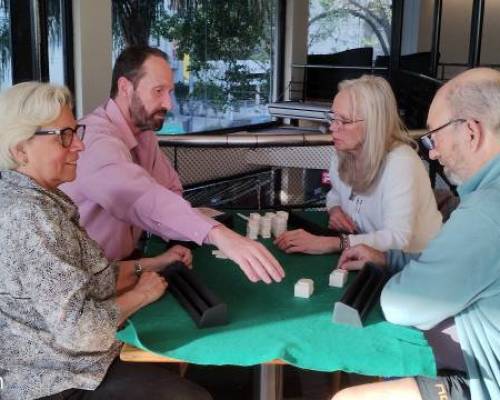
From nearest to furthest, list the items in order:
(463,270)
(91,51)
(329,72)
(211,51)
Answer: (463,270)
(91,51)
(211,51)
(329,72)

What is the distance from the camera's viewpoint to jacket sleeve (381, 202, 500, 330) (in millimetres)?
1406

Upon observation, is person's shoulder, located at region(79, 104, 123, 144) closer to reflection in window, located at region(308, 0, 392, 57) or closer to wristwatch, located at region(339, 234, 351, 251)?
wristwatch, located at region(339, 234, 351, 251)

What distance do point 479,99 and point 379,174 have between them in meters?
1.03

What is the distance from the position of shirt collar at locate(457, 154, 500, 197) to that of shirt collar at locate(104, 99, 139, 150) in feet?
4.53

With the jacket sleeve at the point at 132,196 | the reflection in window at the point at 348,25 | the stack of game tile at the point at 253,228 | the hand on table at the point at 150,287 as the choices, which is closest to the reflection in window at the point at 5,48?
the jacket sleeve at the point at 132,196

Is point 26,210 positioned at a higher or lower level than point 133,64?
lower

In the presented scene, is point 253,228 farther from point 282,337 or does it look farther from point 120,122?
point 282,337

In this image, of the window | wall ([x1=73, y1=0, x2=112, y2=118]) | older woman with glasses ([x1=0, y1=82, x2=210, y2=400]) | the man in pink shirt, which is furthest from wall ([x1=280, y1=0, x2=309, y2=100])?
older woman with glasses ([x1=0, y1=82, x2=210, y2=400])

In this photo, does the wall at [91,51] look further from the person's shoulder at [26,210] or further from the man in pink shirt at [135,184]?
the person's shoulder at [26,210]

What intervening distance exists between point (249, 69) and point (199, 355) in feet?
16.2

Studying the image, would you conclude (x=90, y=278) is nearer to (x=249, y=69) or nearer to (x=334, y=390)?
(x=334, y=390)

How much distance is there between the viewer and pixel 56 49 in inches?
147

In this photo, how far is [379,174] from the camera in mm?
2529

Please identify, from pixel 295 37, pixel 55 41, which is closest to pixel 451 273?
pixel 55 41
